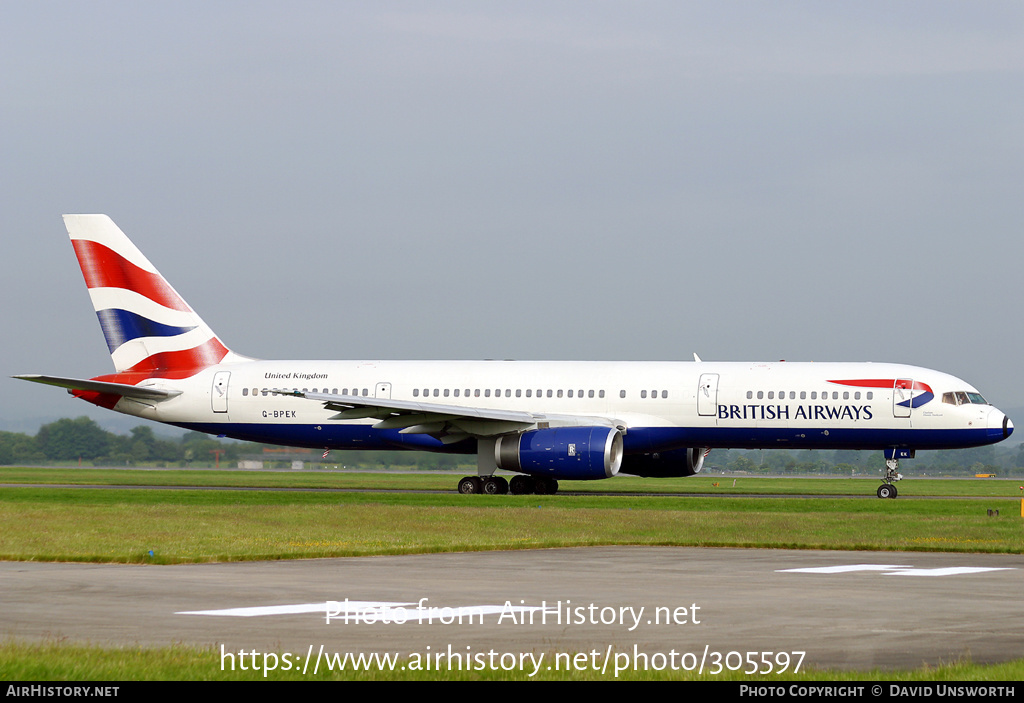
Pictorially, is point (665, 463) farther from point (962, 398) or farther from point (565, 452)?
point (962, 398)

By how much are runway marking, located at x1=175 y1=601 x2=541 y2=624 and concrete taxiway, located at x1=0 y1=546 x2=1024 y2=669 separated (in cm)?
3

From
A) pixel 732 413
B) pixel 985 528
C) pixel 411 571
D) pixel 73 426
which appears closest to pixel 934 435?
pixel 732 413

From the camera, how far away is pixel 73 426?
277 ft

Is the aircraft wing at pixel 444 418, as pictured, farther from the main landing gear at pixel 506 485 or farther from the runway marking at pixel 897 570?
the runway marking at pixel 897 570

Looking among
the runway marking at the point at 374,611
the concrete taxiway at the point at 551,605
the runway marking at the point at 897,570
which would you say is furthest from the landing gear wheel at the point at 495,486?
the runway marking at the point at 374,611

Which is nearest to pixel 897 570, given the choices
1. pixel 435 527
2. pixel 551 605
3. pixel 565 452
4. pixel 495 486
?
pixel 551 605

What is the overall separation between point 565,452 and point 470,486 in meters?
4.35

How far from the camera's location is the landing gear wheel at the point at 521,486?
42303 millimetres

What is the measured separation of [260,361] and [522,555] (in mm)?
28919

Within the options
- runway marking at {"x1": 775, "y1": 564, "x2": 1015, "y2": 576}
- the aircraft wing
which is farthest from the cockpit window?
runway marking at {"x1": 775, "y1": 564, "x2": 1015, "y2": 576}

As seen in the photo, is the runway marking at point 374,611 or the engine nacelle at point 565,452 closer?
the runway marking at point 374,611

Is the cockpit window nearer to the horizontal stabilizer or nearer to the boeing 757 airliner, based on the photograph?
the boeing 757 airliner

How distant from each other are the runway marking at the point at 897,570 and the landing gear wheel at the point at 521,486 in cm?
2395
